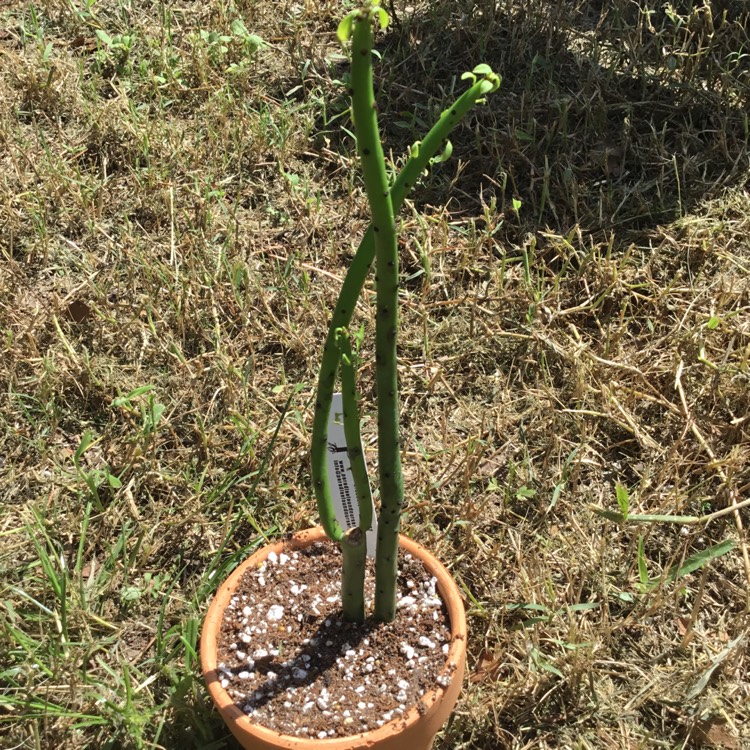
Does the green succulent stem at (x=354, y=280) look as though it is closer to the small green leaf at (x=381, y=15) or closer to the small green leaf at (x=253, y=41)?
the small green leaf at (x=381, y=15)

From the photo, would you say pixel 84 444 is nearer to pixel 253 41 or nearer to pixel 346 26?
pixel 346 26

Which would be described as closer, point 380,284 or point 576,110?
point 380,284

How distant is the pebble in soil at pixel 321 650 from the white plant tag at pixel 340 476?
7.6 inches

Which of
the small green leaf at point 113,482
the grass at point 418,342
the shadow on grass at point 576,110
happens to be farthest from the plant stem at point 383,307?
the shadow on grass at point 576,110

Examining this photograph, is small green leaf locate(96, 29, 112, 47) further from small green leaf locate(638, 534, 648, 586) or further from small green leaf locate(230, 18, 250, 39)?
small green leaf locate(638, 534, 648, 586)

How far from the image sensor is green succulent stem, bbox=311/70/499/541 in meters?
1.16

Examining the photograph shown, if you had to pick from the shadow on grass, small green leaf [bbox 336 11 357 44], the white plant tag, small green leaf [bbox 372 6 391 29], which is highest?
small green leaf [bbox 372 6 391 29]

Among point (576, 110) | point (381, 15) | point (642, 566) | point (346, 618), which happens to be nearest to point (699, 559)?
point (642, 566)

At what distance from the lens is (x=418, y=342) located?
240cm

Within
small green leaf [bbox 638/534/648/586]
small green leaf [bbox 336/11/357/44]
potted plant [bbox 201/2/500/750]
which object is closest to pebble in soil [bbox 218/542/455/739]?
potted plant [bbox 201/2/500/750]

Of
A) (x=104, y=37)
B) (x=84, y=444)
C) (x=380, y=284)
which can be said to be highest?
(x=380, y=284)

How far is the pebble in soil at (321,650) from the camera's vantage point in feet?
4.86

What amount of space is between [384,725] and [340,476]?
1.33 feet

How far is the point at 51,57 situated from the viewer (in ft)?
10.2
